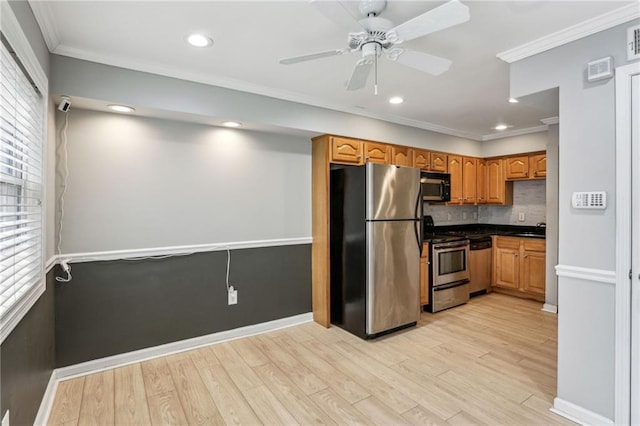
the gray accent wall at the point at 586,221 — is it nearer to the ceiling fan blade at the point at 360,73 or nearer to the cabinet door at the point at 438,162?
the ceiling fan blade at the point at 360,73

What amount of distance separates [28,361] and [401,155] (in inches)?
153

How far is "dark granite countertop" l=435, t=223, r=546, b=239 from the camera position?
193 inches

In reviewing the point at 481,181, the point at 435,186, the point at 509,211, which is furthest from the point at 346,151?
the point at 509,211

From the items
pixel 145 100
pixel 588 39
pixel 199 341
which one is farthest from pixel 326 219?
pixel 588 39

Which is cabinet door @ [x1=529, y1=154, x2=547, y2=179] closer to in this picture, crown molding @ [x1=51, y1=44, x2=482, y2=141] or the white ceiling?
the white ceiling

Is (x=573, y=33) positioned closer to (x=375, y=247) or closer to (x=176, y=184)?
(x=375, y=247)

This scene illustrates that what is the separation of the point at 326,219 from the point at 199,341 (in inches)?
69.3

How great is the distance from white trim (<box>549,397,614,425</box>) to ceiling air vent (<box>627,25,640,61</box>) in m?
2.08

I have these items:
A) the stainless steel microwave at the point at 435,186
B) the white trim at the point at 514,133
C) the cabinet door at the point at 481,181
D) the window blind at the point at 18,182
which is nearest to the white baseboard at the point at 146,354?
the window blind at the point at 18,182

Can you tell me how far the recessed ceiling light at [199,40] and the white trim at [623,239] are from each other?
8.18 ft

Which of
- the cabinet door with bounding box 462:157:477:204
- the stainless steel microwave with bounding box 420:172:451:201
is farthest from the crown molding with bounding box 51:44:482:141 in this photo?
the cabinet door with bounding box 462:157:477:204

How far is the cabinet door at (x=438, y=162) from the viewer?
Answer: 456 cm

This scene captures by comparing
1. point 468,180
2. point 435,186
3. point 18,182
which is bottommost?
point 18,182

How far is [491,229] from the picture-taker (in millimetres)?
5492
